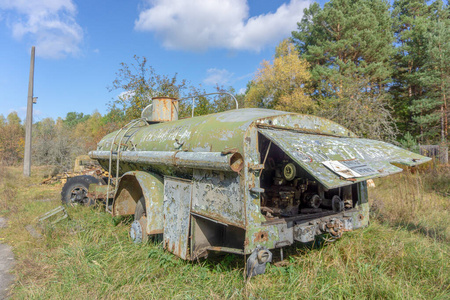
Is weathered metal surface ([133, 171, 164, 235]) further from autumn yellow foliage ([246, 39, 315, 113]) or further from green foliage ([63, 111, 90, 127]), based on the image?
green foliage ([63, 111, 90, 127])

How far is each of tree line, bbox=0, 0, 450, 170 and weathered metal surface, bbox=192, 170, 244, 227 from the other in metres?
10.7

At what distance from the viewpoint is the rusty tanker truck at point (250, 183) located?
2525mm

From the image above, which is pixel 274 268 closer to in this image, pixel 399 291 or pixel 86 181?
pixel 399 291

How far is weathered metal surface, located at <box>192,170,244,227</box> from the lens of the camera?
8.46 feet

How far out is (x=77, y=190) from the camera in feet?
20.4

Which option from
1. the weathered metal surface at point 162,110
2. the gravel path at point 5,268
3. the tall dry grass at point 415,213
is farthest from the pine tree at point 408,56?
the gravel path at point 5,268

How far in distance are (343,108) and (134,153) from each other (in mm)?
9819

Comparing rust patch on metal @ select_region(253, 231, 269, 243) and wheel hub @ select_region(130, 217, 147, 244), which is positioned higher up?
rust patch on metal @ select_region(253, 231, 269, 243)

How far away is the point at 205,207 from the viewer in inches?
113

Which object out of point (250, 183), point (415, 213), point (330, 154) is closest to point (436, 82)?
point (415, 213)

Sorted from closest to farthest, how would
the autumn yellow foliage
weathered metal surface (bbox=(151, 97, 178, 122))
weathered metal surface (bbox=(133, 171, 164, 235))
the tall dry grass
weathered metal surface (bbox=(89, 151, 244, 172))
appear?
weathered metal surface (bbox=(89, 151, 244, 172))
weathered metal surface (bbox=(133, 171, 164, 235))
the tall dry grass
weathered metal surface (bbox=(151, 97, 178, 122))
the autumn yellow foliage

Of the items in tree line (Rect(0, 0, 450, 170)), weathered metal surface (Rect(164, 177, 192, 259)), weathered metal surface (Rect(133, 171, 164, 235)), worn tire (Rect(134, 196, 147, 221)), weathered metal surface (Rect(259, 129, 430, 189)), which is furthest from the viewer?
tree line (Rect(0, 0, 450, 170))

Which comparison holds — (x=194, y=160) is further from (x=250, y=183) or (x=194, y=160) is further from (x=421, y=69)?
(x=421, y=69)

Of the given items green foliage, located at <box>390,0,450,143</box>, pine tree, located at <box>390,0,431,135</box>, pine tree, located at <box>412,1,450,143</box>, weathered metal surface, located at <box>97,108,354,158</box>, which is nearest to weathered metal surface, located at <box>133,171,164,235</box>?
weathered metal surface, located at <box>97,108,354,158</box>
